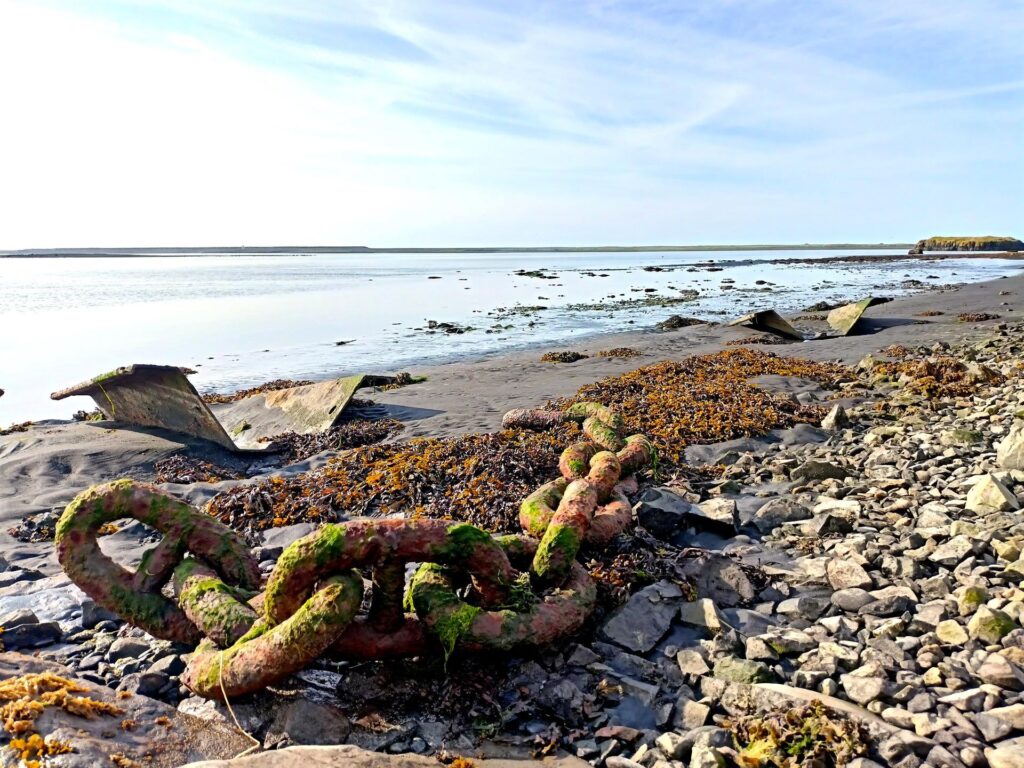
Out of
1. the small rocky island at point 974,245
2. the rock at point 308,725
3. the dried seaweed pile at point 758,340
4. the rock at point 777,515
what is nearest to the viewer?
the rock at point 308,725

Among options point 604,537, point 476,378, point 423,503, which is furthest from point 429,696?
point 476,378

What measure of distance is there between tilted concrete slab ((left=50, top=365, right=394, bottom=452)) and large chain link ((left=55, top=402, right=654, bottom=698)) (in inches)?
181

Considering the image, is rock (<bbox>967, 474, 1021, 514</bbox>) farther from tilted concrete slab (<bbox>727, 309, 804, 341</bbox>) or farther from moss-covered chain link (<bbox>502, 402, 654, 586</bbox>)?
tilted concrete slab (<bbox>727, 309, 804, 341</bbox>)

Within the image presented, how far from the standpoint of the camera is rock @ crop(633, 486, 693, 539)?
3893mm

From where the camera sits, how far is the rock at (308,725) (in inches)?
86.4

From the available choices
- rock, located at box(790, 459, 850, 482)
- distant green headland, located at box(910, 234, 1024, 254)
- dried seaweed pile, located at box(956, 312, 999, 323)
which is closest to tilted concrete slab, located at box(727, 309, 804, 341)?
dried seaweed pile, located at box(956, 312, 999, 323)

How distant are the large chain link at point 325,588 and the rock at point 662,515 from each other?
1051mm

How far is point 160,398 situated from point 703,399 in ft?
20.6

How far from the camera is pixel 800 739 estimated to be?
2.10 m

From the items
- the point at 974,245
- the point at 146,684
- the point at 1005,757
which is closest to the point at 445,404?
the point at 146,684

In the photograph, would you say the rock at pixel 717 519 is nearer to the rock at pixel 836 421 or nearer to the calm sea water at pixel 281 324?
the rock at pixel 836 421

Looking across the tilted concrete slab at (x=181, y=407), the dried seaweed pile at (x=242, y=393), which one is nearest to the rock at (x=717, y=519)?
the tilted concrete slab at (x=181, y=407)

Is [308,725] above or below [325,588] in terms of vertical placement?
below

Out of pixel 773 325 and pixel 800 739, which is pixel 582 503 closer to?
pixel 800 739
